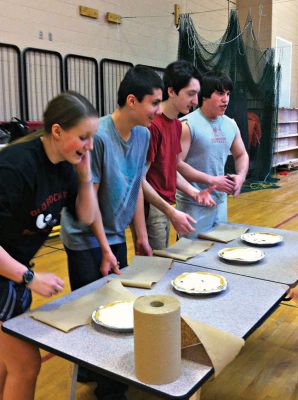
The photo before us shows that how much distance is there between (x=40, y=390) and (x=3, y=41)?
370 centimetres

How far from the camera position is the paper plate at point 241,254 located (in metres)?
1.69

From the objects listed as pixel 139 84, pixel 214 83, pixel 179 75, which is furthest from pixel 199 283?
pixel 214 83

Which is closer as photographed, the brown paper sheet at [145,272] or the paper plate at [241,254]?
the brown paper sheet at [145,272]

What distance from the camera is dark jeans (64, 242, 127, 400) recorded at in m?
1.75

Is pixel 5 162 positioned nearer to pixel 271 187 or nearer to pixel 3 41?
pixel 3 41

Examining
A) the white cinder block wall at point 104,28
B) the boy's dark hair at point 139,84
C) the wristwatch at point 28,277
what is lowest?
the wristwatch at point 28,277

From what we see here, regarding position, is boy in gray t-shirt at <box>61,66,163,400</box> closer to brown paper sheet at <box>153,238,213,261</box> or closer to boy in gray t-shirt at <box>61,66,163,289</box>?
boy in gray t-shirt at <box>61,66,163,289</box>

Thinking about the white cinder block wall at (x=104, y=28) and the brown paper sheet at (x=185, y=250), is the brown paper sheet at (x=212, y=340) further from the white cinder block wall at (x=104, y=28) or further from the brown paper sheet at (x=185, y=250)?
the white cinder block wall at (x=104, y=28)

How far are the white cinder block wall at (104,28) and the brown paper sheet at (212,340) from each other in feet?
14.0

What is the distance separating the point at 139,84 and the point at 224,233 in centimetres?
82

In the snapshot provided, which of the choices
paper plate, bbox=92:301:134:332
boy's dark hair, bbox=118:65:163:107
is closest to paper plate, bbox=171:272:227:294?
paper plate, bbox=92:301:134:332

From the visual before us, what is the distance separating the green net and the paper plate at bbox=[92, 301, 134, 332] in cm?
545

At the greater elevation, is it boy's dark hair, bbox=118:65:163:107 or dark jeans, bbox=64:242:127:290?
boy's dark hair, bbox=118:65:163:107

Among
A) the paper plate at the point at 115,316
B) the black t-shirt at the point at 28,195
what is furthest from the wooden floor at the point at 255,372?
the black t-shirt at the point at 28,195
